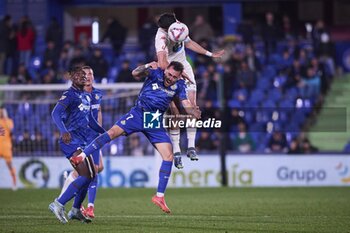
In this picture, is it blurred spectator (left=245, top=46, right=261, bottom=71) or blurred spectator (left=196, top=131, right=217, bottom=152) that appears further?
blurred spectator (left=245, top=46, right=261, bottom=71)

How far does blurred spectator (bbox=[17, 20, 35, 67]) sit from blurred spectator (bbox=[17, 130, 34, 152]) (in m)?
5.62

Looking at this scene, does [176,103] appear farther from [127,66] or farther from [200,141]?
[127,66]

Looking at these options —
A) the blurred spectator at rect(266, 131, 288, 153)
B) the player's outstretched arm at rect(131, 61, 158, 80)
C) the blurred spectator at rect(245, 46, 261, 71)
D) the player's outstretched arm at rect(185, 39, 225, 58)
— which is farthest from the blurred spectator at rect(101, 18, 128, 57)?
the player's outstretched arm at rect(131, 61, 158, 80)

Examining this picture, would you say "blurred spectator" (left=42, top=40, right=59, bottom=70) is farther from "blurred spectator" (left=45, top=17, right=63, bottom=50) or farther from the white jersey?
the white jersey

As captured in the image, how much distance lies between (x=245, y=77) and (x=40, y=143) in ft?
21.5

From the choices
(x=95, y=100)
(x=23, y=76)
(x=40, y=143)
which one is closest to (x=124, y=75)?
(x=23, y=76)

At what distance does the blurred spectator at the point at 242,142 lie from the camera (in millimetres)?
25922

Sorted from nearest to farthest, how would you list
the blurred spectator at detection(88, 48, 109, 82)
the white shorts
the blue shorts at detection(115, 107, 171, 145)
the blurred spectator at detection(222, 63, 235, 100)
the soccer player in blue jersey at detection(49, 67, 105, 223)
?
the soccer player in blue jersey at detection(49, 67, 105, 223)
the blue shorts at detection(115, 107, 171, 145)
the white shorts
the blurred spectator at detection(222, 63, 235, 100)
the blurred spectator at detection(88, 48, 109, 82)

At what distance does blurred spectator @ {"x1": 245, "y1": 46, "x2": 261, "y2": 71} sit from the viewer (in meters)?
28.8

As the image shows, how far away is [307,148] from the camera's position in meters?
25.8

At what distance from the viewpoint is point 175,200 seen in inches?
792

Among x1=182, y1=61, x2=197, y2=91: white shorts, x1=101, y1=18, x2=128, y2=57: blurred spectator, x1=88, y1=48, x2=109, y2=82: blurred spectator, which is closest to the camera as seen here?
x1=182, y1=61, x2=197, y2=91: white shorts

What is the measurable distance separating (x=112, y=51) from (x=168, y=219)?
53.5 ft

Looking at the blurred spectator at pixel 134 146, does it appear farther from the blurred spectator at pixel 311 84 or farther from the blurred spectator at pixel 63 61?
the blurred spectator at pixel 311 84
